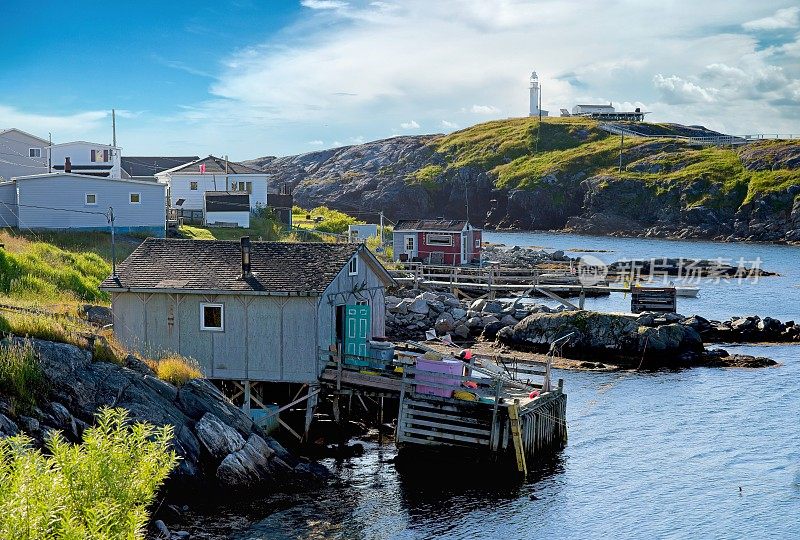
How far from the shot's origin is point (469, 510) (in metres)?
25.3

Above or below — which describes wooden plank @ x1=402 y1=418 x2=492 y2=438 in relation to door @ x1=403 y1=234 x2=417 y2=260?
below

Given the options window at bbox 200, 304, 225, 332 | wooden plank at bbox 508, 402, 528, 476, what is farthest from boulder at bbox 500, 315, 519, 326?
window at bbox 200, 304, 225, 332

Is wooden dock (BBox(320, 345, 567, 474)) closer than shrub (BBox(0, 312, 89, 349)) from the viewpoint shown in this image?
No

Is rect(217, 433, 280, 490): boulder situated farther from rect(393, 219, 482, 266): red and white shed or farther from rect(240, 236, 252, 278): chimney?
rect(393, 219, 482, 266): red and white shed

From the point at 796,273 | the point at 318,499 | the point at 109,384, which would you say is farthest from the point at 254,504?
the point at 796,273

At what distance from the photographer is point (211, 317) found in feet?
101

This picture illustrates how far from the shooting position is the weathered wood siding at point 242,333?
30344 millimetres

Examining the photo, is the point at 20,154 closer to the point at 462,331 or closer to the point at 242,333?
the point at 462,331

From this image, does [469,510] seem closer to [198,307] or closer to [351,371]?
[351,371]

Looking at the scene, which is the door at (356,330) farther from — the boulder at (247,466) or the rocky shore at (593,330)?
the rocky shore at (593,330)

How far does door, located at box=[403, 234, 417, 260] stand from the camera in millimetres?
74438

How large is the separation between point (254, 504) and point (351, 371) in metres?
7.41

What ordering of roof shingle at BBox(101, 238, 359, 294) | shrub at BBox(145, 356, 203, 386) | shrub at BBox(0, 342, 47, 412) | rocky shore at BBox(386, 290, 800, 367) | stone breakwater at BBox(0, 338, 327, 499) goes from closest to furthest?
shrub at BBox(0, 342, 47, 412) < stone breakwater at BBox(0, 338, 327, 499) < shrub at BBox(145, 356, 203, 386) < roof shingle at BBox(101, 238, 359, 294) < rocky shore at BBox(386, 290, 800, 367)

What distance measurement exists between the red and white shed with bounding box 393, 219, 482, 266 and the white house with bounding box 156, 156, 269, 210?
13441 mm
